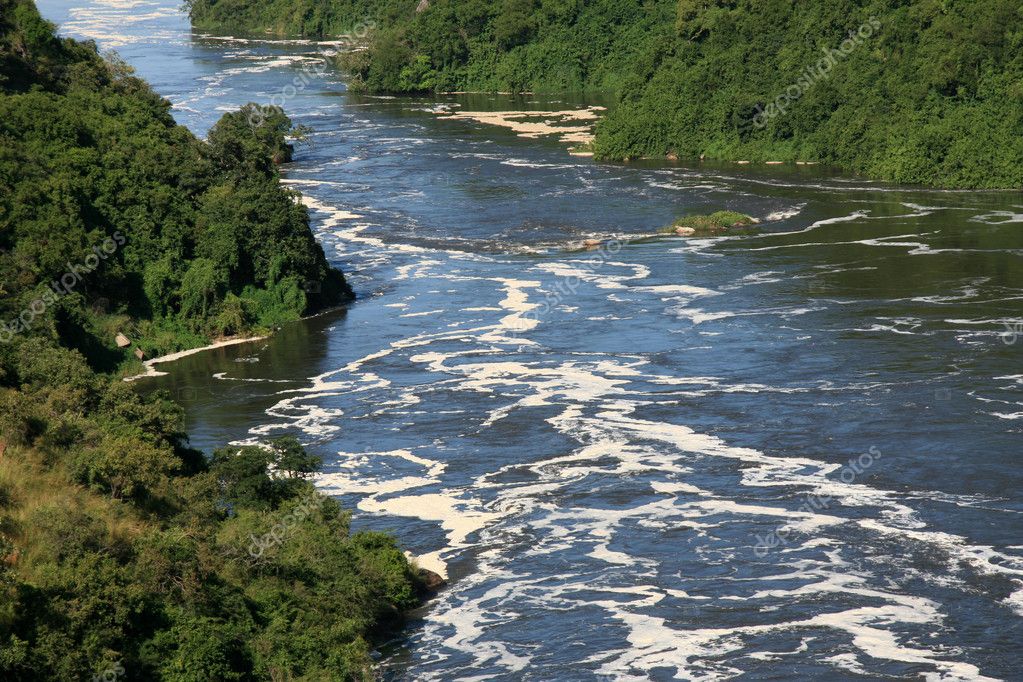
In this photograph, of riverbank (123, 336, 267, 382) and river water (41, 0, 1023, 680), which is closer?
river water (41, 0, 1023, 680)

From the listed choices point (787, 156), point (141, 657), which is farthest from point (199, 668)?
point (787, 156)

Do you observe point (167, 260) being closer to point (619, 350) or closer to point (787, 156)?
point (619, 350)

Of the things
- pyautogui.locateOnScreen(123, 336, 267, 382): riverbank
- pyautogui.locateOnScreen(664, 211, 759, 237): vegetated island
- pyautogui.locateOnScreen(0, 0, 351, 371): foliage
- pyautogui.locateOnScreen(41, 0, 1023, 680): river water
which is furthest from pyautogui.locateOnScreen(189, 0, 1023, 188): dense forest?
pyautogui.locateOnScreen(123, 336, 267, 382): riverbank

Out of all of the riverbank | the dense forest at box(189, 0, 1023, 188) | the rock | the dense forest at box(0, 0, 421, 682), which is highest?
the dense forest at box(189, 0, 1023, 188)

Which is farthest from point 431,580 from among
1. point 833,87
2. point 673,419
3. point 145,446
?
point 833,87

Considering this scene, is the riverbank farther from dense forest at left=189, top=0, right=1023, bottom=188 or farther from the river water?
dense forest at left=189, top=0, right=1023, bottom=188
